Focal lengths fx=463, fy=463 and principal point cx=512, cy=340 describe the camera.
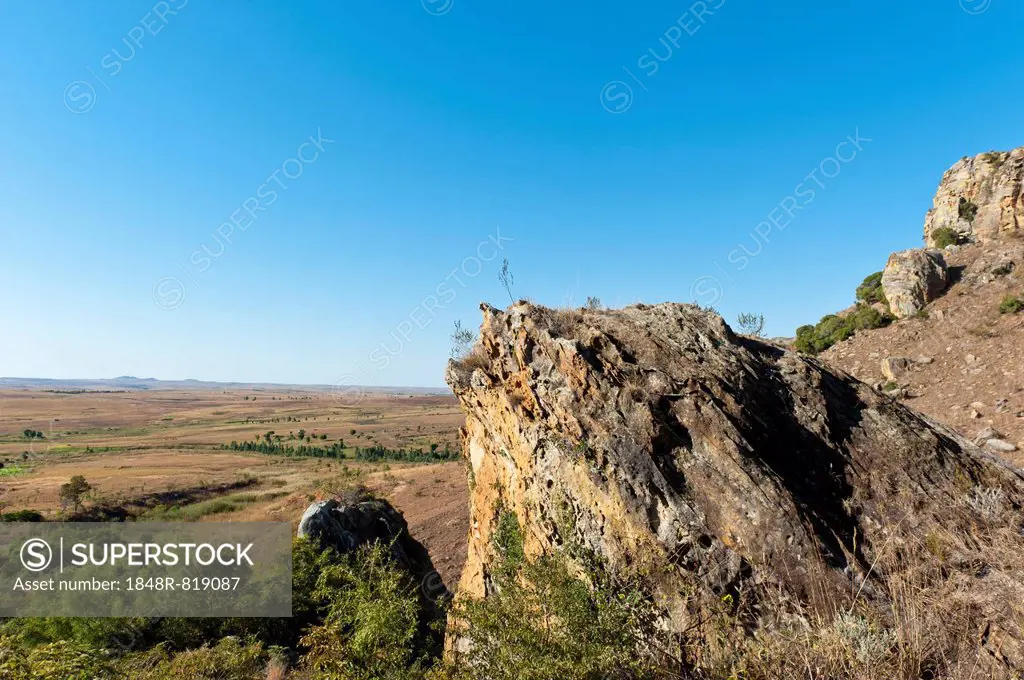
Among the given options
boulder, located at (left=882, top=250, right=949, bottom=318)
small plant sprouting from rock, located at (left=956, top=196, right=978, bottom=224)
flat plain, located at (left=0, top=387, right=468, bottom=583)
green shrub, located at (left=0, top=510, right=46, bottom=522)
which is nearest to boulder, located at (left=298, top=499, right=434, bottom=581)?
flat plain, located at (left=0, top=387, right=468, bottom=583)

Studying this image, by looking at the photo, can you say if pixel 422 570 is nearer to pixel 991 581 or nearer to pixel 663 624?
pixel 663 624

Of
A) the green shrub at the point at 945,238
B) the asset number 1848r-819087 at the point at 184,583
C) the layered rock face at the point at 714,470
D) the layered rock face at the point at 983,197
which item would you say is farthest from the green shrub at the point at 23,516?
the layered rock face at the point at 983,197

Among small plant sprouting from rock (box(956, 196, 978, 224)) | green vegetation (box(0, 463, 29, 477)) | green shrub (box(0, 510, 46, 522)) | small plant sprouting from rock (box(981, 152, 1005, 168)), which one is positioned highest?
small plant sprouting from rock (box(981, 152, 1005, 168))

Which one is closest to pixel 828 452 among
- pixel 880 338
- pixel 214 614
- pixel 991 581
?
pixel 991 581

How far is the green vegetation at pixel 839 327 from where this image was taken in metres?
26.2

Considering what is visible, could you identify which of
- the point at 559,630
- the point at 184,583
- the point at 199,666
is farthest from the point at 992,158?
the point at 184,583

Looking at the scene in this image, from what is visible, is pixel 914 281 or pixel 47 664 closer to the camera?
pixel 47 664

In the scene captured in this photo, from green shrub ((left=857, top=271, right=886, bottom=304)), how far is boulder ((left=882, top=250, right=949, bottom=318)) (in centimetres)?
102

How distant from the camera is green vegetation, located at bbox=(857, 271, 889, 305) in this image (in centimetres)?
2757

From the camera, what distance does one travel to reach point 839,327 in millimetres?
27812

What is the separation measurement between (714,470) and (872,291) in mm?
29576

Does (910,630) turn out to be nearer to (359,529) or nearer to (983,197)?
(359,529)

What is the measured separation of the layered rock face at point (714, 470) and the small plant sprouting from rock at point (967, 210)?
1511 inches

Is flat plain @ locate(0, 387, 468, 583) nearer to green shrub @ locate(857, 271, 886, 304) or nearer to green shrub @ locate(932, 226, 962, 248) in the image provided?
green shrub @ locate(857, 271, 886, 304)
